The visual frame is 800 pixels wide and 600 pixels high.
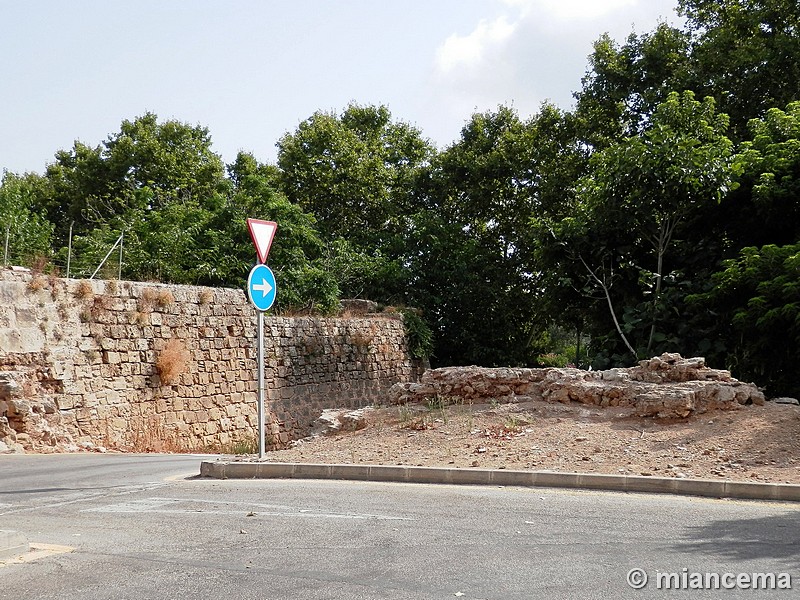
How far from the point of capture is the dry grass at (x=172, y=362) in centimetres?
1720

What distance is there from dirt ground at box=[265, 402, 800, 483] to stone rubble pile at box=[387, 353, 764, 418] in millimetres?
169

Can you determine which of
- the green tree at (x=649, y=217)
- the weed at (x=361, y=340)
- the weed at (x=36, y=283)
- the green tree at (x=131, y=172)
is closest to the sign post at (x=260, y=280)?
the weed at (x=36, y=283)

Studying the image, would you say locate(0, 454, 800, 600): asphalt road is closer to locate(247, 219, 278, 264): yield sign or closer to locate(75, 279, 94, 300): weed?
locate(247, 219, 278, 264): yield sign

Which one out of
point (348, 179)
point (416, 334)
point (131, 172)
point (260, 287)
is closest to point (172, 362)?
point (260, 287)

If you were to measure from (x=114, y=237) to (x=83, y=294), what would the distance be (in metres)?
9.51

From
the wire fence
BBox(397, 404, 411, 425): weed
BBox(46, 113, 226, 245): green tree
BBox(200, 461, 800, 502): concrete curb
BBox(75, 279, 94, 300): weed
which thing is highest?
BBox(46, 113, 226, 245): green tree

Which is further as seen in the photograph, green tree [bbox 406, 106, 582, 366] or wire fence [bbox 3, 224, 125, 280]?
green tree [bbox 406, 106, 582, 366]

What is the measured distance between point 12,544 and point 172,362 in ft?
37.1

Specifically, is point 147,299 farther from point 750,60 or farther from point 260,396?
point 750,60

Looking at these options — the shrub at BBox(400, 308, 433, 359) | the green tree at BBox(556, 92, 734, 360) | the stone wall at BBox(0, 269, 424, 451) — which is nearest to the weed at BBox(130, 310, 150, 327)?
the stone wall at BBox(0, 269, 424, 451)

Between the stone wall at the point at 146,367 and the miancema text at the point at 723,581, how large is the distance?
11464 mm

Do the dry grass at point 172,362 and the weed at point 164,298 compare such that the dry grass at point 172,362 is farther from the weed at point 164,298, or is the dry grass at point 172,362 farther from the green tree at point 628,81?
the green tree at point 628,81

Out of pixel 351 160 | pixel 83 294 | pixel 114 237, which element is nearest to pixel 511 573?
pixel 83 294

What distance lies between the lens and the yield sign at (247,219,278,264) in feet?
35.2
